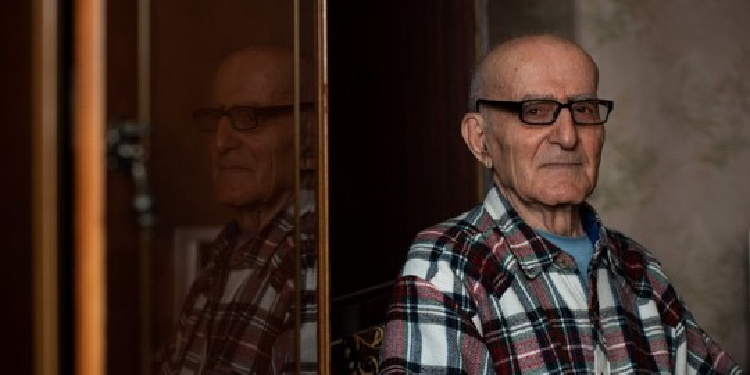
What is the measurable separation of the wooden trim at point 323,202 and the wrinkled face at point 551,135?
15cm

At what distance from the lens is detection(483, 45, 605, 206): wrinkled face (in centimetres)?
72

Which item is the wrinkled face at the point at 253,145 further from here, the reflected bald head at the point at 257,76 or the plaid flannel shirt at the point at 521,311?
the plaid flannel shirt at the point at 521,311

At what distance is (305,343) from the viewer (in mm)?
663

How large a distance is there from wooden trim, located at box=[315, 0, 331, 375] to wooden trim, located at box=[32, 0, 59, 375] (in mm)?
431

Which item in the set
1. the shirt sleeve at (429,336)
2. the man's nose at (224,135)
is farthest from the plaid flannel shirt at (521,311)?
the man's nose at (224,135)

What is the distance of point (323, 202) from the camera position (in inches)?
27.5

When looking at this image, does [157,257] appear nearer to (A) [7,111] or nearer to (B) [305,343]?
(A) [7,111]

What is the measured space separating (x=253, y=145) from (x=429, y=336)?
0.25 meters

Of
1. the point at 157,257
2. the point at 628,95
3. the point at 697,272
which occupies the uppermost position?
the point at 628,95

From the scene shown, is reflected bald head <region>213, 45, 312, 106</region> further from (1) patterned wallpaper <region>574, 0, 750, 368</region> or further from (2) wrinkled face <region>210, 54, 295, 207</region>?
(1) patterned wallpaper <region>574, 0, 750, 368</region>

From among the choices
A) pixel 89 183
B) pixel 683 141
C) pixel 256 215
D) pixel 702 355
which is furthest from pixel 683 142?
pixel 89 183

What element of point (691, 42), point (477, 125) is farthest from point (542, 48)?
point (691, 42)

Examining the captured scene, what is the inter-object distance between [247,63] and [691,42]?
78 centimetres

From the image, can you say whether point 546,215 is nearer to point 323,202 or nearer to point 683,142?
point 323,202
